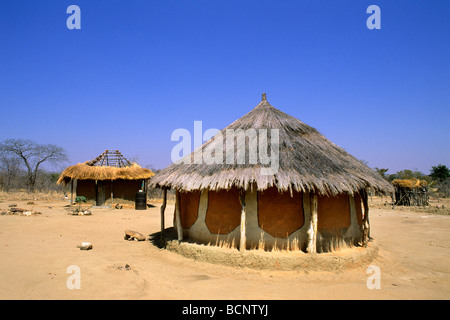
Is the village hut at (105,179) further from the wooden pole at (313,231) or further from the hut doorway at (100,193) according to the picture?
the wooden pole at (313,231)

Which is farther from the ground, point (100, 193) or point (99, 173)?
point (99, 173)

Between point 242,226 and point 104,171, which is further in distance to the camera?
point 104,171

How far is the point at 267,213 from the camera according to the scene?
21.3ft

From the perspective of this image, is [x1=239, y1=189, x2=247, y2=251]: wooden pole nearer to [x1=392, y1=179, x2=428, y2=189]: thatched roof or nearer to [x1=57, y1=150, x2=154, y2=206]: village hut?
[x1=57, y1=150, x2=154, y2=206]: village hut

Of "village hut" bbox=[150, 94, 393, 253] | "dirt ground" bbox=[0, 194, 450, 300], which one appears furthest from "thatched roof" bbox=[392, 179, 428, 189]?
"village hut" bbox=[150, 94, 393, 253]

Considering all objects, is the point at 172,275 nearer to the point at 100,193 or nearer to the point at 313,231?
the point at 313,231

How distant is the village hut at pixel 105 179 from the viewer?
17469 mm

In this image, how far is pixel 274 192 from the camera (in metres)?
6.52

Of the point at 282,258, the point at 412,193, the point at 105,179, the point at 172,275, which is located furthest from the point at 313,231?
the point at 412,193

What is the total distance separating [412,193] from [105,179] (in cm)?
2081

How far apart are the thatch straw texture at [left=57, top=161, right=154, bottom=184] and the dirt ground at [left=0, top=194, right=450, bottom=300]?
327 inches

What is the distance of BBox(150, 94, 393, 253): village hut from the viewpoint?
621 cm
